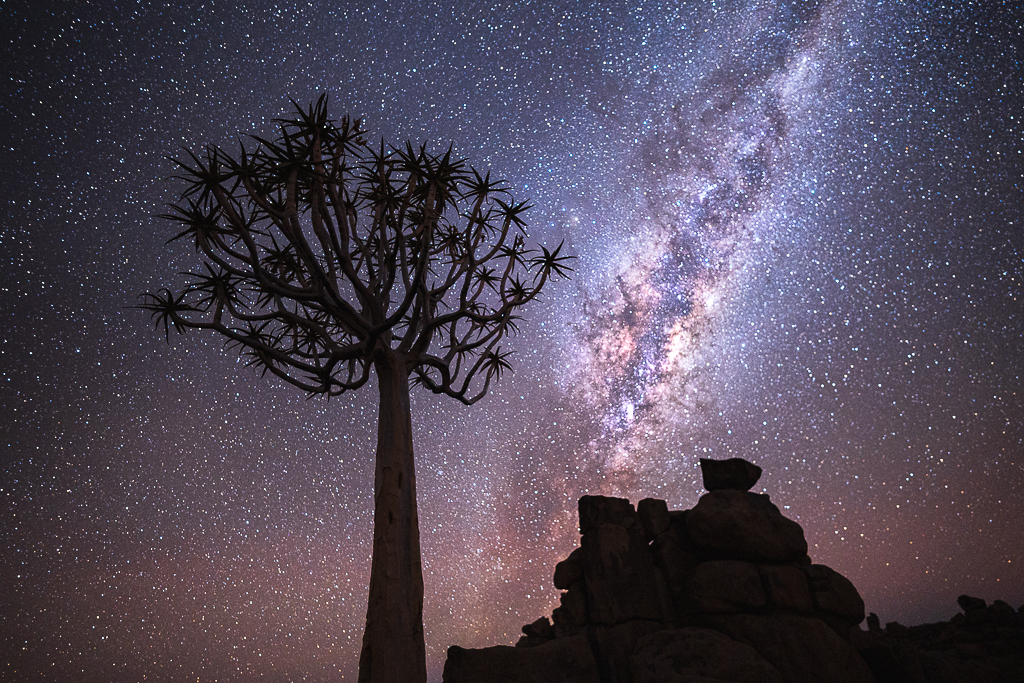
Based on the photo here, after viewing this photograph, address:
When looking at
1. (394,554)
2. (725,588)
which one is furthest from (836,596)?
(394,554)

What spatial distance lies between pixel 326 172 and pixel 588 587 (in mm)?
8126

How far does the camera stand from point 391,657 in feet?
20.8

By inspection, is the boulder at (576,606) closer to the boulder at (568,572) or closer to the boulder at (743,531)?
the boulder at (568,572)

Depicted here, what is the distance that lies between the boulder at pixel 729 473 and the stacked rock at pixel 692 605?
0.06 m

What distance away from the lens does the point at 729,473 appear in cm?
1216

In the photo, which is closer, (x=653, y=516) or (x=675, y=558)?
(x=675, y=558)

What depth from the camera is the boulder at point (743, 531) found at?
10.7m

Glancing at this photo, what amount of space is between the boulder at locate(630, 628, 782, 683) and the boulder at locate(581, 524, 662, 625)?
0.82 metres

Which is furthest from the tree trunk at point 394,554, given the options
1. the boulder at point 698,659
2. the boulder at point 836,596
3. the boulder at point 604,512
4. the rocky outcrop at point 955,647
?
the rocky outcrop at point 955,647

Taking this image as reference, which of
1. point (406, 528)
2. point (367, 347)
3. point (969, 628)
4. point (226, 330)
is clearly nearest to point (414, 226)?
point (367, 347)

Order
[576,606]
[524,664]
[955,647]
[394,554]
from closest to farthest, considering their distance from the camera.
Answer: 1. [394,554]
2. [524,664]
3. [576,606]
4. [955,647]

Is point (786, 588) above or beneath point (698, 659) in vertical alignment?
above

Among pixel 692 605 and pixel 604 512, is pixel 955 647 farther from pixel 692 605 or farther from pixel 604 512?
pixel 604 512

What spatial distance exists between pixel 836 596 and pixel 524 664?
5.86 meters
